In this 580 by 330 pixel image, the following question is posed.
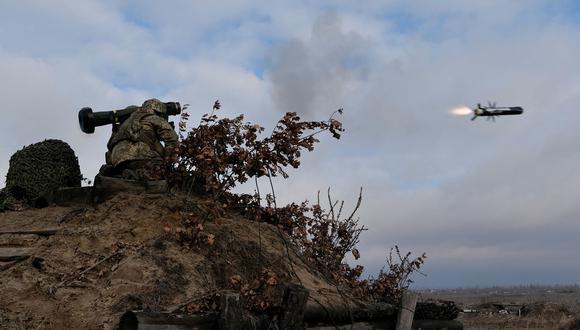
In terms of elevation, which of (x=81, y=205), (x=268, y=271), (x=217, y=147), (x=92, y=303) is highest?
(x=217, y=147)

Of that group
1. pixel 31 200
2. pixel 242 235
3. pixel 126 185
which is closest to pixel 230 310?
pixel 242 235

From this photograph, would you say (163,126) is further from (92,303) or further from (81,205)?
(92,303)

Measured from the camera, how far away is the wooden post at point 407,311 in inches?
378

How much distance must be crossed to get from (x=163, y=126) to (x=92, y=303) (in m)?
3.79

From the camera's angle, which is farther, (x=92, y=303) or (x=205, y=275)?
(x=205, y=275)

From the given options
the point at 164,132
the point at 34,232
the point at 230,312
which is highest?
the point at 164,132

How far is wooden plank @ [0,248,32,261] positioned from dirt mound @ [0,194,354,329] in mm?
77

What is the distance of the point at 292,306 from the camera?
25.5ft

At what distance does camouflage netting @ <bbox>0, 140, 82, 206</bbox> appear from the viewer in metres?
11.2

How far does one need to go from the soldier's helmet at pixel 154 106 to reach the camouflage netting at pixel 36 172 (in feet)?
6.01

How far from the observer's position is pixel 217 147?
10352 mm

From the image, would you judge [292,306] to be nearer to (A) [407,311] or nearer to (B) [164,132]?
(A) [407,311]

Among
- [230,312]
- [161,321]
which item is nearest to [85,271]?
[161,321]

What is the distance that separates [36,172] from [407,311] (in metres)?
6.46
